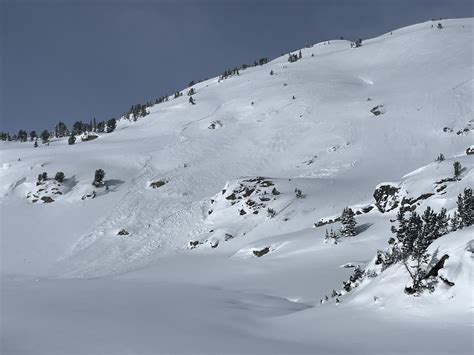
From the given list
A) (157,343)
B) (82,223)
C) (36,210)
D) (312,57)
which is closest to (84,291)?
(157,343)

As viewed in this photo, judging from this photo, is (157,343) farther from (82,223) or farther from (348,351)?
(82,223)

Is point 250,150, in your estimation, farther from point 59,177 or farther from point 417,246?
point 417,246

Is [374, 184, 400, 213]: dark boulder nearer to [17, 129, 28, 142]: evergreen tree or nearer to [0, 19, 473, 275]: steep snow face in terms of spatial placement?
[0, 19, 473, 275]: steep snow face

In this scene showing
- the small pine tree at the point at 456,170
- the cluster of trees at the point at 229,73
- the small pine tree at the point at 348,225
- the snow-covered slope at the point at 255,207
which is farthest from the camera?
the cluster of trees at the point at 229,73

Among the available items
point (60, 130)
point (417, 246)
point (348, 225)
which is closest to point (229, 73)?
point (60, 130)

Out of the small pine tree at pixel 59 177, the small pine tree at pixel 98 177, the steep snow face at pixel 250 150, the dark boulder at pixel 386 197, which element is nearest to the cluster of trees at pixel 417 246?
the dark boulder at pixel 386 197

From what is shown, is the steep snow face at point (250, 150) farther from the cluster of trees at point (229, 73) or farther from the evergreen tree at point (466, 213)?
the cluster of trees at point (229, 73)

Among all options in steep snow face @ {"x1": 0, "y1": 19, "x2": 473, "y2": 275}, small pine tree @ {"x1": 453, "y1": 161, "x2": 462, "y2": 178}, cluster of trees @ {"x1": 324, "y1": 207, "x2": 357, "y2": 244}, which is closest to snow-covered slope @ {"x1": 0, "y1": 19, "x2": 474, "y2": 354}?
steep snow face @ {"x1": 0, "y1": 19, "x2": 473, "y2": 275}

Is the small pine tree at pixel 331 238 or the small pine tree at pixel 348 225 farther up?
the small pine tree at pixel 348 225

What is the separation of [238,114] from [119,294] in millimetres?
56992

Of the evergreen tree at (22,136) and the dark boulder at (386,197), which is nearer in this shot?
the dark boulder at (386,197)

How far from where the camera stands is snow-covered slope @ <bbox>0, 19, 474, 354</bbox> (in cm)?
937

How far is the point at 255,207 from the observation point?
37.3 m

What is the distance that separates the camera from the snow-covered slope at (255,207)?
9.37 metres
